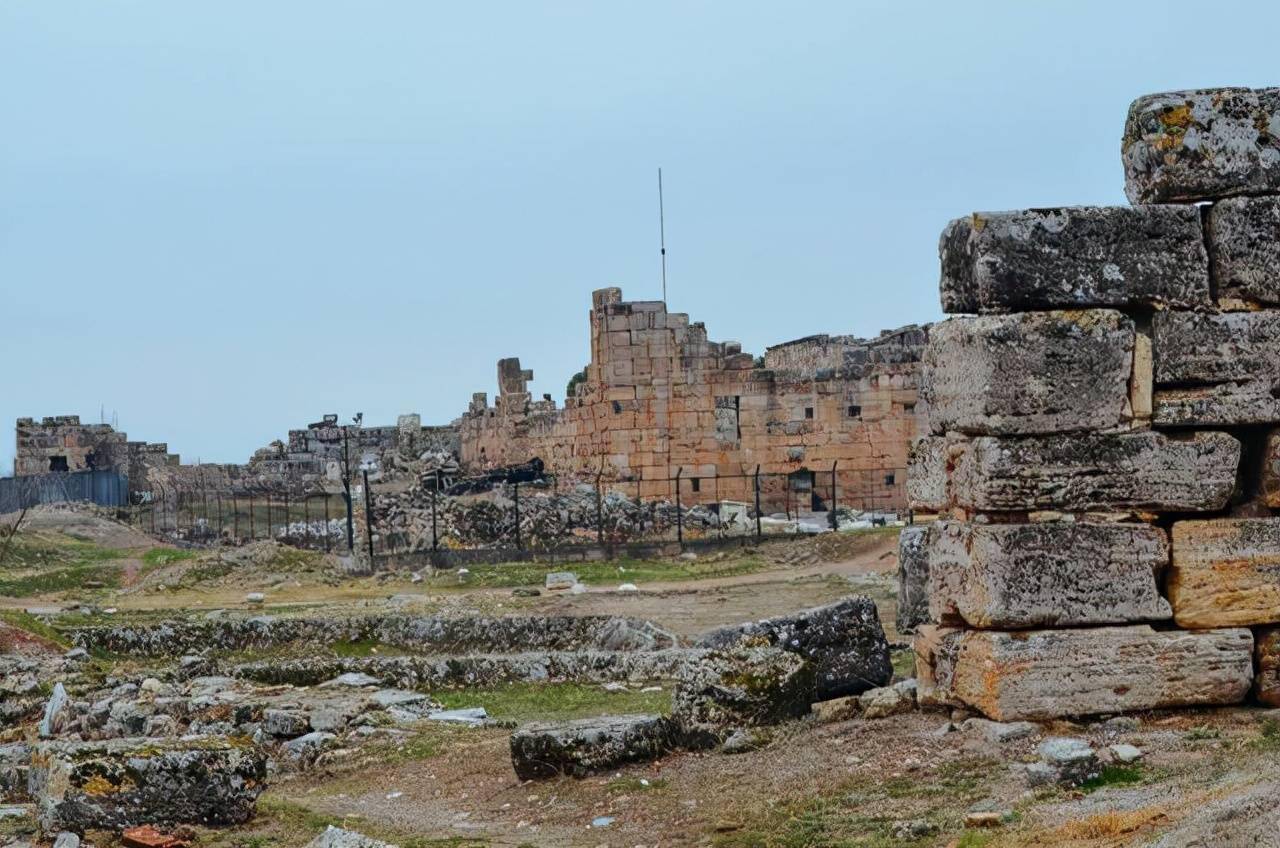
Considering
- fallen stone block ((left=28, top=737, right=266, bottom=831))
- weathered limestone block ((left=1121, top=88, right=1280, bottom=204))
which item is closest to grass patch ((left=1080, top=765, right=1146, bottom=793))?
weathered limestone block ((left=1121, top=88, right=1280, bottom=204))

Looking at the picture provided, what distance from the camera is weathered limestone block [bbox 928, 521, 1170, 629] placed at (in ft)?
30.5

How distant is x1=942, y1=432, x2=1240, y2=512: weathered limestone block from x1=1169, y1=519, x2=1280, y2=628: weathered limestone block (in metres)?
0.15

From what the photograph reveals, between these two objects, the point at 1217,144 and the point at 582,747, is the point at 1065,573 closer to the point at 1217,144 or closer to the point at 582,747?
A: the point at 1217,144

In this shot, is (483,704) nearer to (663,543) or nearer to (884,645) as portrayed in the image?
(884,645)

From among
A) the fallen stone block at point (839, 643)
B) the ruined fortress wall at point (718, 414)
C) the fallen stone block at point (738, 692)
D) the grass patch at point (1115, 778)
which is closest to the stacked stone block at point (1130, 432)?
the grass patch at point (1115, 778)

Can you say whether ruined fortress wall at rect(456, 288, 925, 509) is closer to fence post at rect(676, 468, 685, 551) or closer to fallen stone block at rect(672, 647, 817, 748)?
fence post at rect(676, 468, 685, 551)

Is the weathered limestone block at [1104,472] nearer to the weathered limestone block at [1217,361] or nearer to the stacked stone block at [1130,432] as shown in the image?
the stacked stone block at [1130,432]

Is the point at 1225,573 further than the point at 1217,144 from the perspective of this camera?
No

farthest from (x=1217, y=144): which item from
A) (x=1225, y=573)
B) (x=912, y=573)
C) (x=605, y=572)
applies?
(x=605, y=572)

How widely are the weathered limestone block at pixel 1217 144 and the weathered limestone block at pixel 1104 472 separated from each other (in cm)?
133

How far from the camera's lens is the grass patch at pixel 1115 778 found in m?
7.96

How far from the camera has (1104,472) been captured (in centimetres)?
938

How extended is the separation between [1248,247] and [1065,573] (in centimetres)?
197

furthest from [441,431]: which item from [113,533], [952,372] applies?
[952,372]
